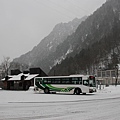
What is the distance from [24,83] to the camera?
72750 mm

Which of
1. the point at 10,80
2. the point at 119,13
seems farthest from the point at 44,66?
the point at 10,80

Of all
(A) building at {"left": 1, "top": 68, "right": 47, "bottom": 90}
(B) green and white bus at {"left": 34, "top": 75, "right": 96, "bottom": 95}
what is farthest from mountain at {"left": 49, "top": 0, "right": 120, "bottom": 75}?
(B) green and white bus at {"left": 34, "top": 75, "right": 96, "bottom": 95}

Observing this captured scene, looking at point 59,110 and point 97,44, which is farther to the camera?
point 97,44

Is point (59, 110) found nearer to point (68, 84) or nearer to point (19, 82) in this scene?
point (68, 84)

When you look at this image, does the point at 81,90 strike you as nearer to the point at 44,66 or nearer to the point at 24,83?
the point at 24,83

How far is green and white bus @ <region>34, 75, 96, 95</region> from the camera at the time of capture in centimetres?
3681

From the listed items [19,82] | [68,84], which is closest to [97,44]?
[19,82]

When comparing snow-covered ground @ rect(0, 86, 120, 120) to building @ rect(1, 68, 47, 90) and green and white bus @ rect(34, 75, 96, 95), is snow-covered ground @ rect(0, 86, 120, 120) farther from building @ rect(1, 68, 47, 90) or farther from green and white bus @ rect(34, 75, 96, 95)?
building @ rect(1, 68, 47, 90)

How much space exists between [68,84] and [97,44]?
101861 mm

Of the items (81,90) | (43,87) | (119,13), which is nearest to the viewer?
(81,90)

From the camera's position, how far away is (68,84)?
38.5 metres

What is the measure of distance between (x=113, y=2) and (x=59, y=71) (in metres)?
74.7

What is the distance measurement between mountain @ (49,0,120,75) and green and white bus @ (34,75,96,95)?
213 feet

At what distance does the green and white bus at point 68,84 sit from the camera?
3681 centimetres
